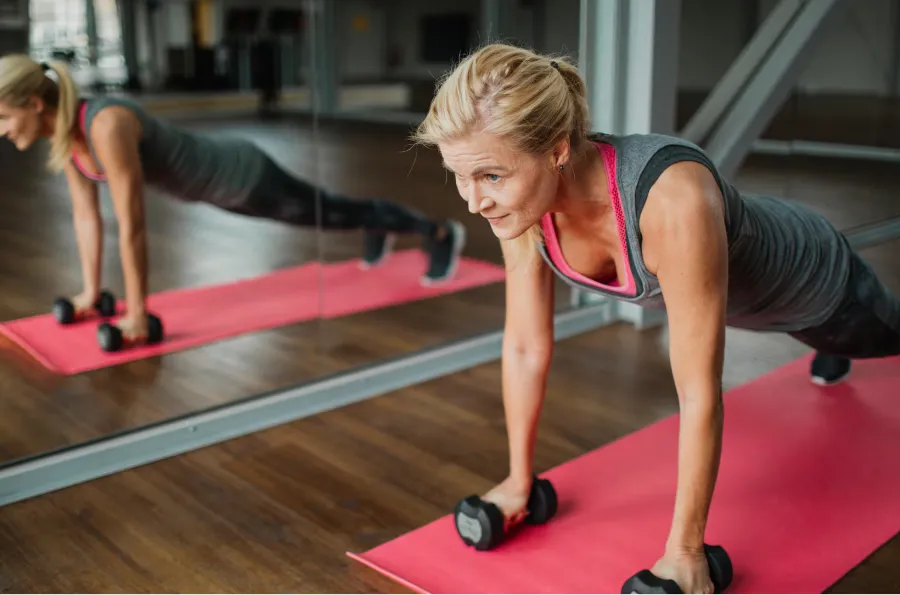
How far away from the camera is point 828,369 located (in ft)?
9.31

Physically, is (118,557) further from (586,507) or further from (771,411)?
(771,411)

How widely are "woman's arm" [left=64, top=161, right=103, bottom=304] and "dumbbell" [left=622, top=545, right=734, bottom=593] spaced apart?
1726mm

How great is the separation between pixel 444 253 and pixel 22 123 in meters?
1.98

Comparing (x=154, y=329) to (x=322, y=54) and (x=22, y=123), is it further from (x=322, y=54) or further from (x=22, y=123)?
(x=322, y=54)

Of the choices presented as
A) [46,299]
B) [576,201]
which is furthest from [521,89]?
[46,299]

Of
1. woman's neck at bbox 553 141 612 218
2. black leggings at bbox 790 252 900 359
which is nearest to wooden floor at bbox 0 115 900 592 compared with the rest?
black leggings at bbox 790 252 900 359

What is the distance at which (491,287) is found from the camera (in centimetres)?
391

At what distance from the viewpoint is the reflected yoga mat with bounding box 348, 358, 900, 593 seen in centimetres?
184

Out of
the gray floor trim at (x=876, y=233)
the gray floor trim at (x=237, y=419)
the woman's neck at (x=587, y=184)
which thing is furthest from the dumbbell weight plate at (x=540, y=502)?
the gray floor trim at (x=876, y=233)

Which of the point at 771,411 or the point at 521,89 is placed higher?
the point at 521,89

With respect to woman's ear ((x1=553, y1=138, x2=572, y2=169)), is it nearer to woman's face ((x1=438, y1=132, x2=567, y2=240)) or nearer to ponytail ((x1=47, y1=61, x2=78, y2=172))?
woman's face ((x1=438, y1=132, x2=567, y2=240))

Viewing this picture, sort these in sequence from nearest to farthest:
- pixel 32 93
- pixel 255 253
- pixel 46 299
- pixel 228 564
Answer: pixel 228 564
pixel 32 93
pixel 46 299
pixel 255 253

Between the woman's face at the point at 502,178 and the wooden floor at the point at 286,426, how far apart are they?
790mm

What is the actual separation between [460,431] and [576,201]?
1.10 m
